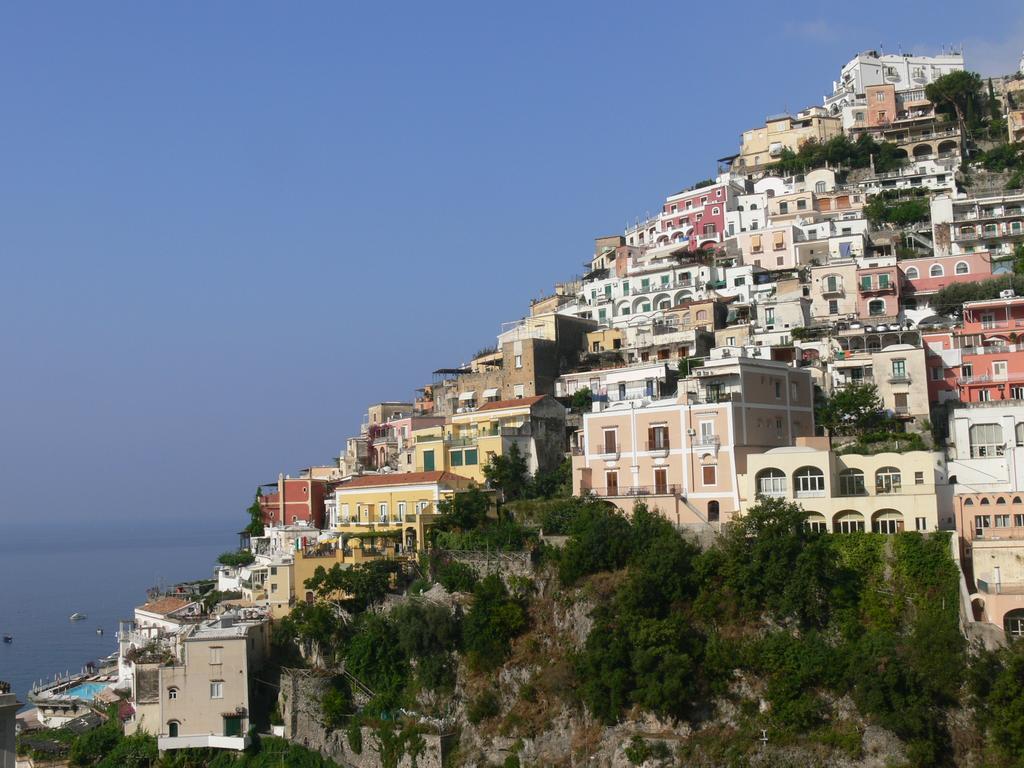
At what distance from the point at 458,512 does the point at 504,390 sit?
556 inches

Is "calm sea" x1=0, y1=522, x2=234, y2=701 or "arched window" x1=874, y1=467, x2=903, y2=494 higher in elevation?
"arched window" x1=874, y1=467, x2=903, y2=494

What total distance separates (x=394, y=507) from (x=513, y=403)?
24.9 ft

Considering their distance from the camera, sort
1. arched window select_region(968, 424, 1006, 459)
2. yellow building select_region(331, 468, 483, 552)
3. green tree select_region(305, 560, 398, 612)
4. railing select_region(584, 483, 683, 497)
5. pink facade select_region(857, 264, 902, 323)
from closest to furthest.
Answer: railing select_region(584, 483, 683, 497) < green tree select_region(305, 560, 398, 612) < arched window select_region(968, 424, 1006, 459) < yellow building select_region(331, 468, 483, 552) < pink facade select_region(857, 264, 902, 323)

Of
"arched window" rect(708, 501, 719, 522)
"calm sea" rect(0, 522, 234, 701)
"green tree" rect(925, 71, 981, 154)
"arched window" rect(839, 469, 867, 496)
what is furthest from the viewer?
"green tree" rect(925, 71, 981, 154)

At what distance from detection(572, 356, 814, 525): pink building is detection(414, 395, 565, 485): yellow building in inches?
155

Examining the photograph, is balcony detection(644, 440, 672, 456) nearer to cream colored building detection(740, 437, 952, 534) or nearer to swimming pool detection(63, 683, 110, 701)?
cream colored building detection(740, 437, 952, 534)

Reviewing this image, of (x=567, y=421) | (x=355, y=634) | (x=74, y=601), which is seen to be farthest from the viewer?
(x=74, y=601)

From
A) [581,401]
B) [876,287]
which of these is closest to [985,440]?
[876,287]

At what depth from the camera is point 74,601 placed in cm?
11719

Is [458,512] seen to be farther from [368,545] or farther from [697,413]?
[697,413]

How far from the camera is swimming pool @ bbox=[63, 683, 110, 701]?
55375 millimetres

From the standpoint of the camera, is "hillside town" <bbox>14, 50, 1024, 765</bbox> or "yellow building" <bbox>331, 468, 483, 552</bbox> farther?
"yellow building" <bbox>331, 468, 483, 552</bbox>

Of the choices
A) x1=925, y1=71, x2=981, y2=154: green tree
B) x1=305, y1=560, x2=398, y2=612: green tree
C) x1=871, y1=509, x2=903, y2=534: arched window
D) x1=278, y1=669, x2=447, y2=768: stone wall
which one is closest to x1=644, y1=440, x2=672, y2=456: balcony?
x1=871, y1=509, x2=903, y2=534: arched window

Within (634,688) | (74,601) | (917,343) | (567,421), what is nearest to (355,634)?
(634,688)
